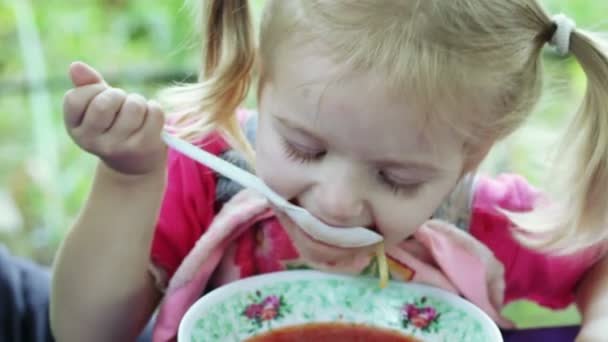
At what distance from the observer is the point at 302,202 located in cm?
84

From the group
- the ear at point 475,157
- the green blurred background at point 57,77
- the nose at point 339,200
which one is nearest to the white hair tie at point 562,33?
the ear at point 475,157

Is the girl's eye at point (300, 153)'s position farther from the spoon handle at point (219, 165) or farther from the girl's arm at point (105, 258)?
the girl's arm at point (105, 258)

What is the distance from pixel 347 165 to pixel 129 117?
0.62ft

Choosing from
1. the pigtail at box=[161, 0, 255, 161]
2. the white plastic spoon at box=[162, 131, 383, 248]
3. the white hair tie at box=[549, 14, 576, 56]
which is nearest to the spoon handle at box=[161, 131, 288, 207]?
the white plastic spoon at box=[162, 131, 383, 248]

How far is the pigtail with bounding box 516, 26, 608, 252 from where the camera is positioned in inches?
35.0

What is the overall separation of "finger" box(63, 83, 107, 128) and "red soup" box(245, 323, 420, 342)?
0.26 meters

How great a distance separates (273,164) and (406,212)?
0.13 m

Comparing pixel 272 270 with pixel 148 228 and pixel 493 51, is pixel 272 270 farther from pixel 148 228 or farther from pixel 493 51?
pixel 493 51

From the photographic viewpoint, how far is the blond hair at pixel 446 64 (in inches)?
30.3

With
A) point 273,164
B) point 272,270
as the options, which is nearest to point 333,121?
point 273,164

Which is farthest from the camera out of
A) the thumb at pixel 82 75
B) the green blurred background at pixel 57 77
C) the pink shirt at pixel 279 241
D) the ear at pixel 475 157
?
the green blurred background at pixel 57 77

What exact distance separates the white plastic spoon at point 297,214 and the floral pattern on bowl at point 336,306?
0.07 metres

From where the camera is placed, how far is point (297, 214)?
0.83m

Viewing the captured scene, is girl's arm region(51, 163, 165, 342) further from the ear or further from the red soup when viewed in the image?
the ear
